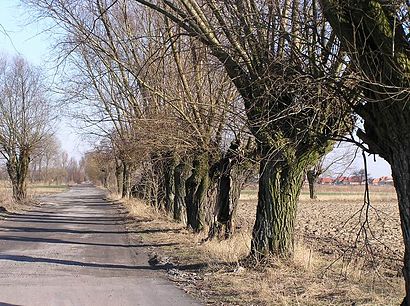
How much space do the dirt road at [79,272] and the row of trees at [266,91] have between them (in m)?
2.61

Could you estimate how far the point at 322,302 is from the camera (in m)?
8.02

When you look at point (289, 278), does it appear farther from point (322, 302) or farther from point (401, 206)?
point (401, 206)

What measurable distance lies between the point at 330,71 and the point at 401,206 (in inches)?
106

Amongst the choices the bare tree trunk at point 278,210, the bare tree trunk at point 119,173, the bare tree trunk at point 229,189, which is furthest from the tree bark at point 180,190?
the bare tree trunk at point 119,173

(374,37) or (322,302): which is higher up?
(374,37)

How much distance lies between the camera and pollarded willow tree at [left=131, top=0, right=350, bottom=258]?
8766 millimetres

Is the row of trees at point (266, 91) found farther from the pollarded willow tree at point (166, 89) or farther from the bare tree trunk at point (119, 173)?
the bare tree trunk at point (119, 173)

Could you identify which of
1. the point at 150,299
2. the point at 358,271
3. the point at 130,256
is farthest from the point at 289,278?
Result: the point at 130,256

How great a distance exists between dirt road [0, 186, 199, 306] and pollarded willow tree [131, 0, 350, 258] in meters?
2.64

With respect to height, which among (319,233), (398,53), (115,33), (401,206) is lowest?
(319,233)

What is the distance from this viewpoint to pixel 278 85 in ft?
29.8

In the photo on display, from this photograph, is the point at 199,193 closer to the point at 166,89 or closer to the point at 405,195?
the point at 166,89

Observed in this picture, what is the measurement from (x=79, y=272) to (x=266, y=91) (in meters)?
5.39

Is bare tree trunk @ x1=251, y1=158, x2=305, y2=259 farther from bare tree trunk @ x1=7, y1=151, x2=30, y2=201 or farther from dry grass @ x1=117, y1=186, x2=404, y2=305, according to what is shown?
bare tree trunk @ x1=7, y1=151, x2=30, y2=201
